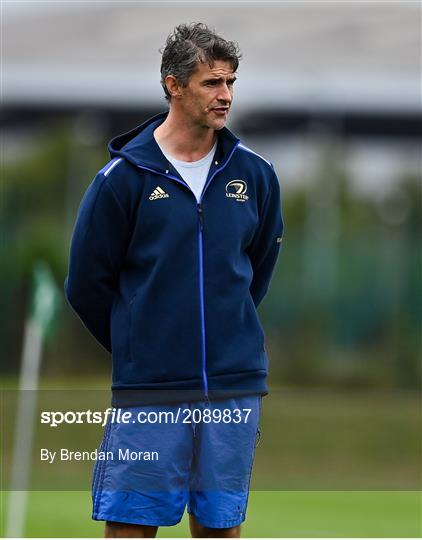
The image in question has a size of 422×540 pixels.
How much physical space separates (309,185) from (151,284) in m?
18.8

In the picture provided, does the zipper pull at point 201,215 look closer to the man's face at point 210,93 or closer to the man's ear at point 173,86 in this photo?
the man's face at point 210,93

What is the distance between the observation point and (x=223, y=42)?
14.1 feet

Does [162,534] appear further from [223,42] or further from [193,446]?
[223,42]

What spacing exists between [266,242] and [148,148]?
24.1 inches

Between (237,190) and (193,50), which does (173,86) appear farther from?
(237,190)

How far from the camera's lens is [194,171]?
4.38 meters

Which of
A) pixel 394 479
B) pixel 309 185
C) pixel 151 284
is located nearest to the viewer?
pixel 151 284

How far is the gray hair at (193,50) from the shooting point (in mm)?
4297

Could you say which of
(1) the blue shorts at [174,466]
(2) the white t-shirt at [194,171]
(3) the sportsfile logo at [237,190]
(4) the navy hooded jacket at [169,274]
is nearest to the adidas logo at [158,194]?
(4) the navy hooded jacket at [169,274]

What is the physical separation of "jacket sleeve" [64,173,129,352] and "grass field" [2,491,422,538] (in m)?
3.42

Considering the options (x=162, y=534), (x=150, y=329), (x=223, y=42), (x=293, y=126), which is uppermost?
(x=293, y=126)

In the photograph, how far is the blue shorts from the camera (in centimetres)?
417

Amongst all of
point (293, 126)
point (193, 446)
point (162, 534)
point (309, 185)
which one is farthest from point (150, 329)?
point (293, 126)

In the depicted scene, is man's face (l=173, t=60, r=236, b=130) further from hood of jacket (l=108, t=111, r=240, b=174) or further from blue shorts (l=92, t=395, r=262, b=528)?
blue shorts (l=92, t=395, r=262, b=528)
